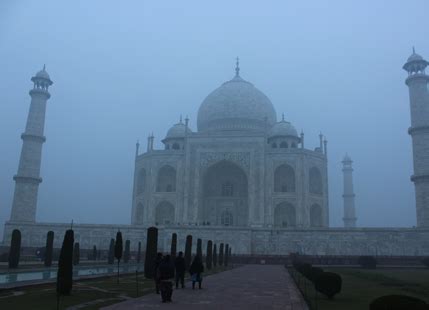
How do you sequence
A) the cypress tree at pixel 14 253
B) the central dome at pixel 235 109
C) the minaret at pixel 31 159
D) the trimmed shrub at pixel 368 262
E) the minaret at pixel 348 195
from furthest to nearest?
the minaret at pixel 348 195 < the central dome at pixel 235 109 < the minaret at pixel 31 159 < the trimmed shrub at pixel 368 262 < the cypress tree at pixel 14 253

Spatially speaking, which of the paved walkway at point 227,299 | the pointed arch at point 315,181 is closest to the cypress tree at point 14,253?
the paved walkway at point 227,299

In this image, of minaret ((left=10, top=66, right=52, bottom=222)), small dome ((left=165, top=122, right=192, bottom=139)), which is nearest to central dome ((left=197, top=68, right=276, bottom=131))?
small dome ((left=165, top=122, right=192, bottom=139))

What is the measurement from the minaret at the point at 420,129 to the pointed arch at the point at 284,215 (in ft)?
30.7

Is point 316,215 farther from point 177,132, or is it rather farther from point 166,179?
point 177,132

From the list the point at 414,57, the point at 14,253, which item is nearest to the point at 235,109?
the point at 414,57

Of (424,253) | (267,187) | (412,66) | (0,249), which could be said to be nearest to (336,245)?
(424,253)

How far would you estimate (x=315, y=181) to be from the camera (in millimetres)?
37375

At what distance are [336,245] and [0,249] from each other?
22449mm

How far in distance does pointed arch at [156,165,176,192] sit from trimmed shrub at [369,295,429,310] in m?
34.2

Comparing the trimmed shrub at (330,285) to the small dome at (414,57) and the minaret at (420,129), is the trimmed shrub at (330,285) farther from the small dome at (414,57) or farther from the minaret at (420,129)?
the small dome at (414,57)

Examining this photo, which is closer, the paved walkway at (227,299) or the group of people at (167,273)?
the paved walkway at (227,299)

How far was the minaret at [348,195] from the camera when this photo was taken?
48.2m

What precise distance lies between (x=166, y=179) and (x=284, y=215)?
10.6m

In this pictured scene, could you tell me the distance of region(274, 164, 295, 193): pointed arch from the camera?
121 feet
